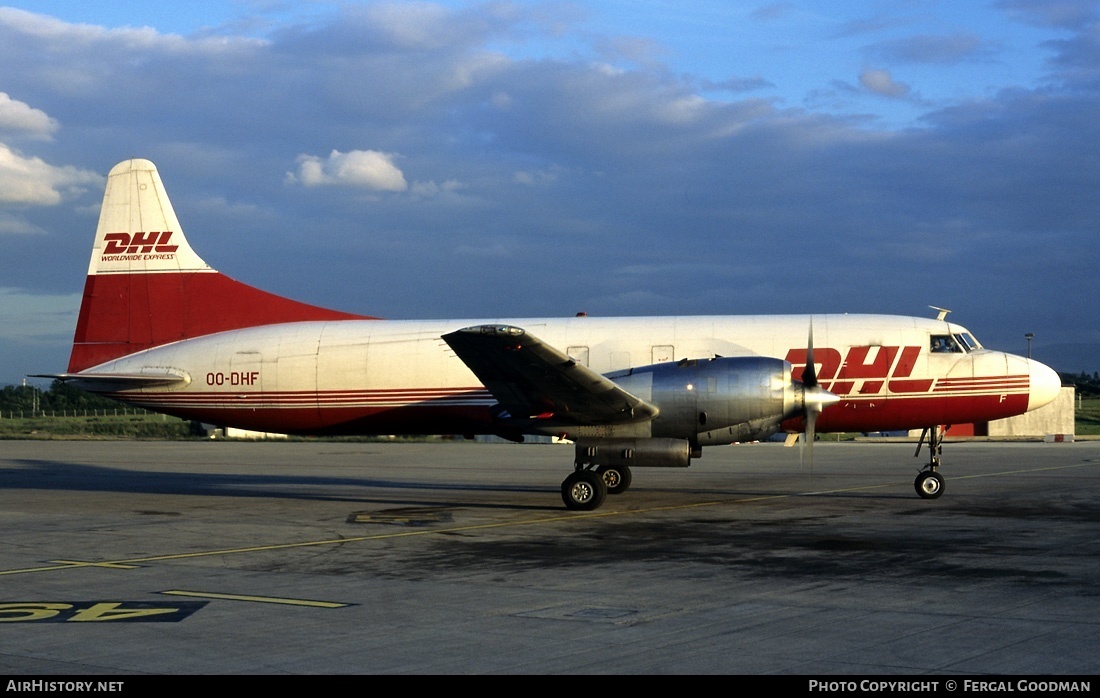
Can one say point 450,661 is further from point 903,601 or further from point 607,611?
point 903,601

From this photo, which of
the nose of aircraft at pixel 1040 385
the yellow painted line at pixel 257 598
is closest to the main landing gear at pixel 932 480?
the nose of aircraft at pixel 1040 385

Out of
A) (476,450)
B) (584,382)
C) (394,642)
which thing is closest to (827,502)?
(584,382)

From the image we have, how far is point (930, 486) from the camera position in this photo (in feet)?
75.6

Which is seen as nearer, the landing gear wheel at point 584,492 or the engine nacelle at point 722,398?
the engine nacelle at point 722,398

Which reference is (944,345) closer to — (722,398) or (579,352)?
(722,398)

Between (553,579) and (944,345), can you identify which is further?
(944,345)

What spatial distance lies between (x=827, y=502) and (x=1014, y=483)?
761 cm

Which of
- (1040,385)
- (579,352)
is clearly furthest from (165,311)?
(1040,385)

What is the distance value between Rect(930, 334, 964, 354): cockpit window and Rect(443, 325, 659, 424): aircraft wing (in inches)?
278

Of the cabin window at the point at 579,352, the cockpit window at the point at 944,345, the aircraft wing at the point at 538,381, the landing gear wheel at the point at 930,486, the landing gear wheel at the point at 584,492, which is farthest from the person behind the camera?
the cabin window at the point at 579,352

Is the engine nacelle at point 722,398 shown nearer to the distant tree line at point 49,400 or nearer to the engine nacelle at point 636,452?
the engine nacelle at point 636,452

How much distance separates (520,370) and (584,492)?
2.99m

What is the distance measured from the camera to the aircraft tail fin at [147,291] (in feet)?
85.4

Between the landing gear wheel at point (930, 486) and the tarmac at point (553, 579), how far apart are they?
0.65 meters
